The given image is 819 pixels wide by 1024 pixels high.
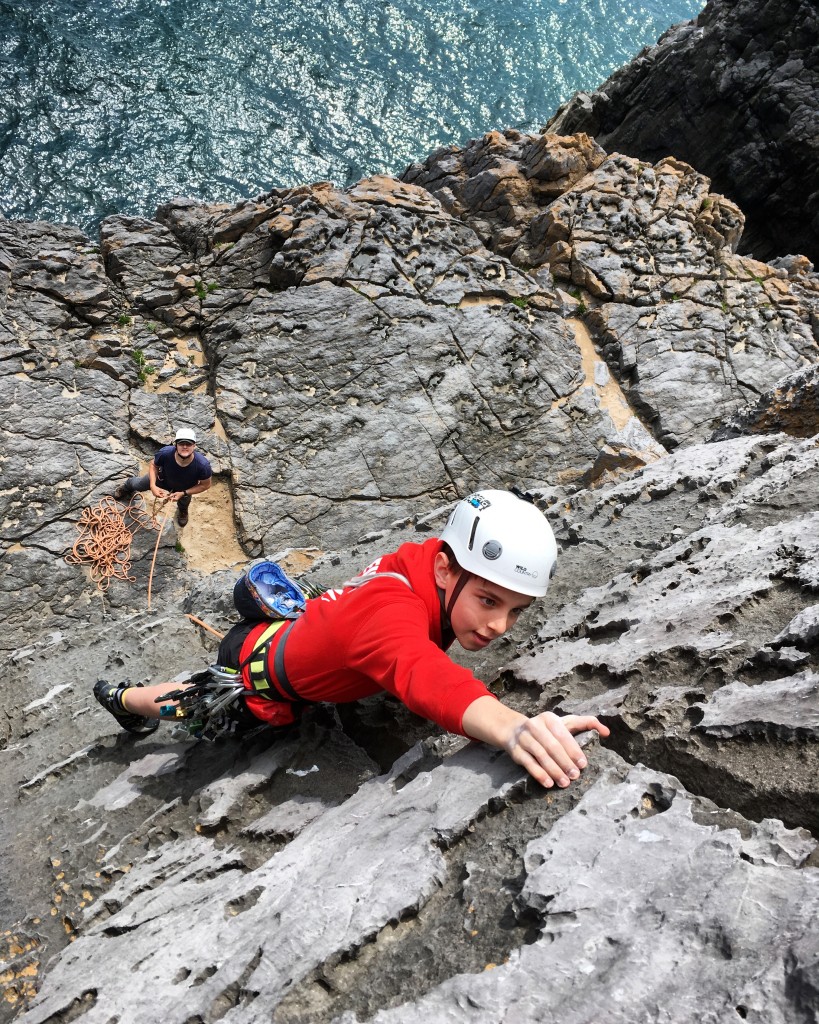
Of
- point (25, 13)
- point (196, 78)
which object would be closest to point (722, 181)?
point (196, 78)

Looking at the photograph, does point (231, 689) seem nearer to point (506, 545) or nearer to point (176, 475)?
point (506, 545)

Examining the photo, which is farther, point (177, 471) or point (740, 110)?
point (740, 110)

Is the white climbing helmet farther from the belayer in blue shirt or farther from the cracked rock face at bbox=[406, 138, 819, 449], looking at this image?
the cracked rock face at bbox=[406, 138, 819, 449]

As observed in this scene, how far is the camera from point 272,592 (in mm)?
3557

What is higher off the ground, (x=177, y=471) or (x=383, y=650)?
(x=177, y=471)

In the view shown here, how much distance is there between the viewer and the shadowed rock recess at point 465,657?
176 cm

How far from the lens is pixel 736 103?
62.0 ft

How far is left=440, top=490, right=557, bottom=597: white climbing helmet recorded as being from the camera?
2693 millimetres

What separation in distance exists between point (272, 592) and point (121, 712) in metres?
1.36

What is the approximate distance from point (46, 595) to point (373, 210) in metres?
7.70

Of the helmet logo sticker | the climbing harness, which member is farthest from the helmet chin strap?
the climbing harness

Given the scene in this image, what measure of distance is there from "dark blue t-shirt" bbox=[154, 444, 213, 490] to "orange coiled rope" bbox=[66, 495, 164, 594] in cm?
55

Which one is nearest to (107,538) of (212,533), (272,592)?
(212,533)

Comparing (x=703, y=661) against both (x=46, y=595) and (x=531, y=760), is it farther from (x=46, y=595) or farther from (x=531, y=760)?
(x=46, y=595)
